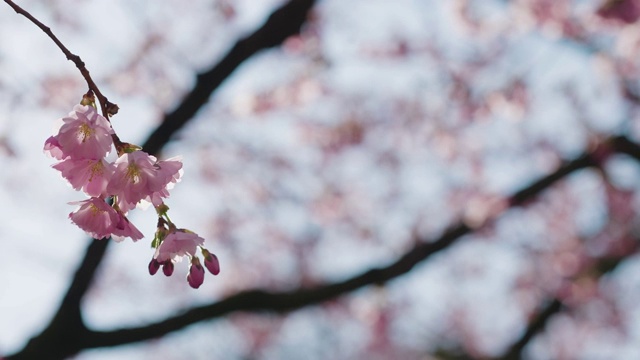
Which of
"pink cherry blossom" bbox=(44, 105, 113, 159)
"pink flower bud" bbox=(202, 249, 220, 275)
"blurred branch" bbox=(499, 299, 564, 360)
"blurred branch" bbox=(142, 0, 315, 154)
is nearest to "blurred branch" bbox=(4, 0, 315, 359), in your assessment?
"blurred branch" bbox=(142, 0, 315, 154)

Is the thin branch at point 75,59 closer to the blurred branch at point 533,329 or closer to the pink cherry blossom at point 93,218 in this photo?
the pink cherry blossom at point 93,218

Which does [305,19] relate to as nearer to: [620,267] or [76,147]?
[76,147]

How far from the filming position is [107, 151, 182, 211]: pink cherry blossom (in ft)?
5.44

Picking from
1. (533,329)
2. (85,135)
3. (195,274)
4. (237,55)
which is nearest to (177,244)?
(195,274)

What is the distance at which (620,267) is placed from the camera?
632 centimetres

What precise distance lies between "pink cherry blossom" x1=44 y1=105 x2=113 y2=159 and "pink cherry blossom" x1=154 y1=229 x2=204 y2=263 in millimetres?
266

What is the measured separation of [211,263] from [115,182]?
0.35 meters

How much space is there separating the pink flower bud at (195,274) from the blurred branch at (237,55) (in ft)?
8.63

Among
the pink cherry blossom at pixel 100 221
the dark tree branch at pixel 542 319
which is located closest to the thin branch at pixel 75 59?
the pink cherry blossom at pixel 100 221

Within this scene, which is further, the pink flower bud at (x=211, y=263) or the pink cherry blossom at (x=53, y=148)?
the pink flower bud at (x=211, y=263)

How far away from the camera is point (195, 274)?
72.9 inches

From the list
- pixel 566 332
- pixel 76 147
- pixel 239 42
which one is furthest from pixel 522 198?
pixel 566 332

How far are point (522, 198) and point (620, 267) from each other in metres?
1.31

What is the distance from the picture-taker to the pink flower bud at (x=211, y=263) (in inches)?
73.3
